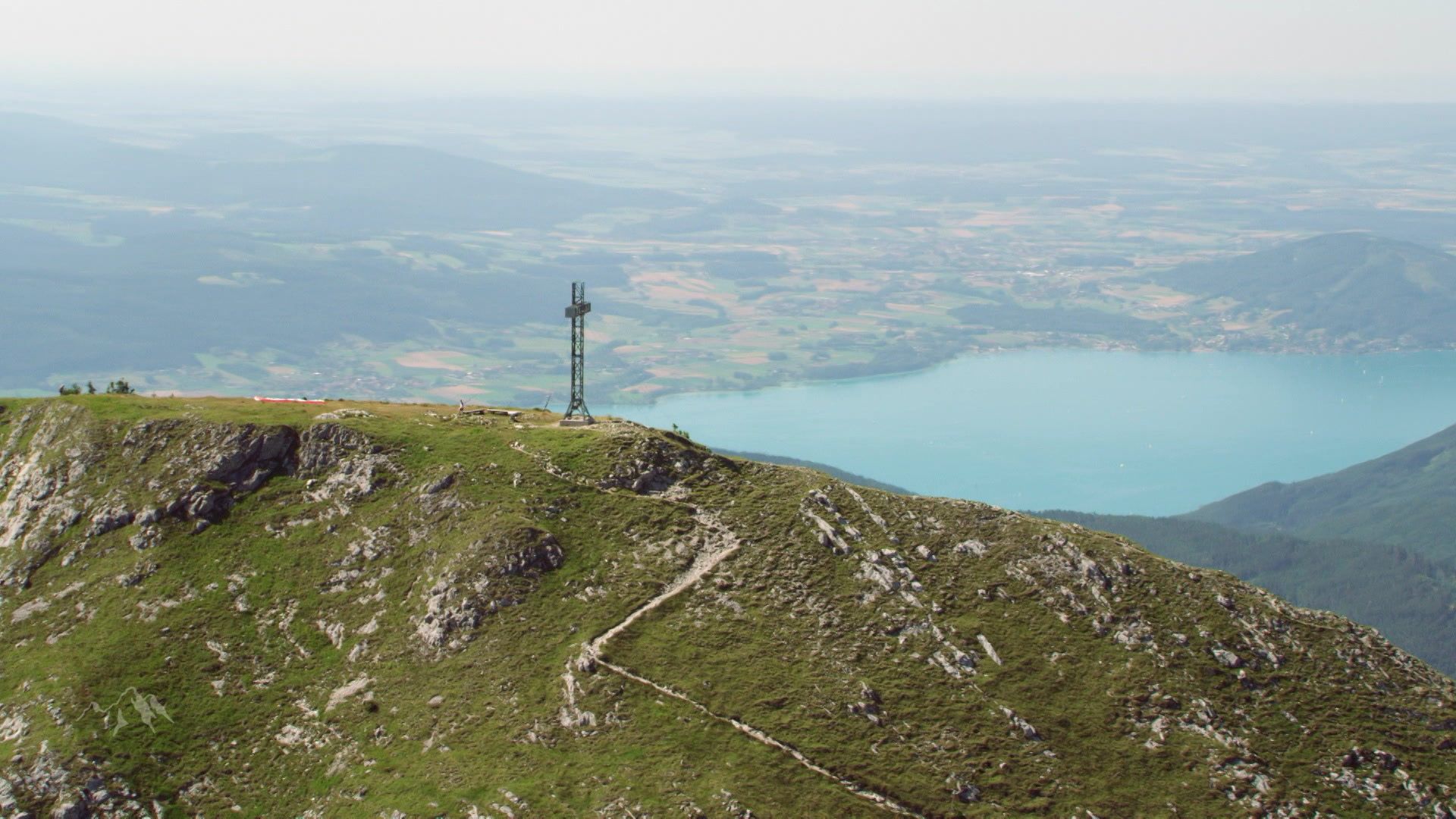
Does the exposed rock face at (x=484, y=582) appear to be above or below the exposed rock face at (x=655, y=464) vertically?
below

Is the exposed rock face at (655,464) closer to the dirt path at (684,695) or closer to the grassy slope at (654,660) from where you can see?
the grassy slope at (654,660)

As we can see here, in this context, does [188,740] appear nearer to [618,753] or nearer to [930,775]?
[618,753]

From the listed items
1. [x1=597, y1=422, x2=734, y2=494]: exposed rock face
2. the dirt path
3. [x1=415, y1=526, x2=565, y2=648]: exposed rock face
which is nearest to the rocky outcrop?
[x1=415, y1=526, x2=565, y2=648]: exposed rock face

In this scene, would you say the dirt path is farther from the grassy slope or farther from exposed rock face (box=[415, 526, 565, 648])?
exposed rock face (box=[415, 526, 565, 648])

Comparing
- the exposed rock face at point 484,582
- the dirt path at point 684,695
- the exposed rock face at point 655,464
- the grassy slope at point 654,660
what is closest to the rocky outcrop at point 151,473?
the grassy slope at point 654,660

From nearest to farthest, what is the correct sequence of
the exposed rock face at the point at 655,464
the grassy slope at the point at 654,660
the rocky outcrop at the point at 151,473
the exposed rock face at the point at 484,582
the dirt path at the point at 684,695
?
the dirt path at the point at 684,695 < the grassy slope at the point at 654,660 < the exposed rock face at the point at 484,582 < the rocky outcrop at the point at 151,473 < the exposed rock face at the point at 655,464

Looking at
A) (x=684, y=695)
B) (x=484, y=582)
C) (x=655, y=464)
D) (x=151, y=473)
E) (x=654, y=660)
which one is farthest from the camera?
(x=655, y=464)

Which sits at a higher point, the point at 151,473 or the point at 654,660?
the point at 151,473

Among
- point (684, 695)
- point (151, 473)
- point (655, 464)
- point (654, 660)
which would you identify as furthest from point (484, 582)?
point (151, 473)

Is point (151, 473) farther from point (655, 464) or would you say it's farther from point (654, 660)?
point (654, 660)

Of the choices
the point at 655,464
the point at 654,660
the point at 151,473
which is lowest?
the point at 654,660
